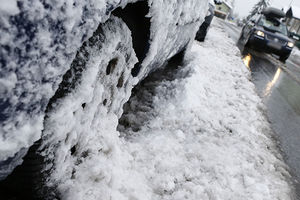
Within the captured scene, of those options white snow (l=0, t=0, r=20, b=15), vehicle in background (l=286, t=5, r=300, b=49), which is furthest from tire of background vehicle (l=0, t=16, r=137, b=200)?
vehicle in background (l=286, t=5, r=300, b=49)

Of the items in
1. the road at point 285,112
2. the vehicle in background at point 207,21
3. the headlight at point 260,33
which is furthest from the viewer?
the headlight at point 260,33

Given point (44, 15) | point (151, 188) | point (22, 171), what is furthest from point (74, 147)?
point (44, 15)

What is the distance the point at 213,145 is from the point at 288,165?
895 mm

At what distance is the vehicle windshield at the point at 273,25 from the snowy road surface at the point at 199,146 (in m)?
8.39

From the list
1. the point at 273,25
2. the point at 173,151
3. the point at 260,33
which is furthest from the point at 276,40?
the point at 173,151

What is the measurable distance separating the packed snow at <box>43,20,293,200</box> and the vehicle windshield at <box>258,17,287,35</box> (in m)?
8.51

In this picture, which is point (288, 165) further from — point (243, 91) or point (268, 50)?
point (268, 50)

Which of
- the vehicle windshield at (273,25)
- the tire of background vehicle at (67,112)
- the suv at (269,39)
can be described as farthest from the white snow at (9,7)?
the vehicle windshield at (273,25)

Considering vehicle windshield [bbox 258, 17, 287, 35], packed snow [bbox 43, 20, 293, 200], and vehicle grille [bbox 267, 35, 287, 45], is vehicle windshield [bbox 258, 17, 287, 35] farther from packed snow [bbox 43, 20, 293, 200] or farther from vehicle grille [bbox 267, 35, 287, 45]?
packed snow [bbox 43, 20, 293, 200]

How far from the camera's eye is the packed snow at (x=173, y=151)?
56.8 inches

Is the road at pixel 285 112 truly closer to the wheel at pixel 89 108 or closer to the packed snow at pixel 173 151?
the packed snow at pixel 173 151

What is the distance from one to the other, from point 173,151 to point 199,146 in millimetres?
320

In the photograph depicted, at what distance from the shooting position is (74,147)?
4.41 feet

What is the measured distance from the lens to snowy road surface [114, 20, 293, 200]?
1.87 meters
